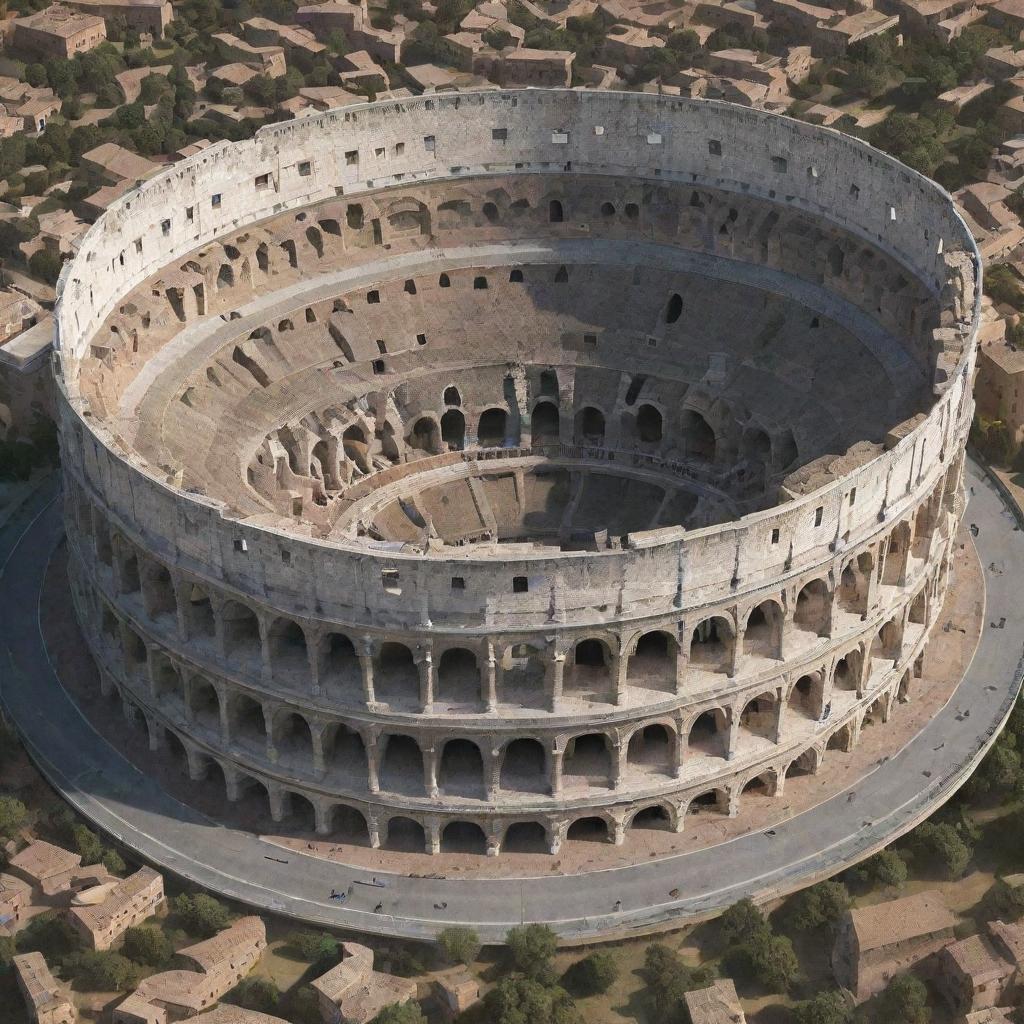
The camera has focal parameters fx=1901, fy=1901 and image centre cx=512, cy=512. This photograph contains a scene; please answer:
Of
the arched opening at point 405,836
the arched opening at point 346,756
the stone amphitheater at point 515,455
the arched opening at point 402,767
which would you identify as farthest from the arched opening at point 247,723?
the arched opening at point 405,836

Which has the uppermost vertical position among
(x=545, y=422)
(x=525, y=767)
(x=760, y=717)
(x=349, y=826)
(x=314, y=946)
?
(x=760, y=717)

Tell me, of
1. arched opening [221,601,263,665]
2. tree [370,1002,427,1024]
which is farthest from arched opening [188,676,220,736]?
tree [370,1002,427,1024]

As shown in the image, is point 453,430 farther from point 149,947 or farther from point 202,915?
point 149,947

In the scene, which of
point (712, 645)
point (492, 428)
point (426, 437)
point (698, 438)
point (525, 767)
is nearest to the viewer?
point (525, 767)

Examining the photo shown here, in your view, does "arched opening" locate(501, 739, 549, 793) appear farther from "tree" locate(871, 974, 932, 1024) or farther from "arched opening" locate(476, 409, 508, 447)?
"arched opening" locate(476, 409, 508, 447)

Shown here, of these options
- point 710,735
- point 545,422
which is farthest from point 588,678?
point 545,422
